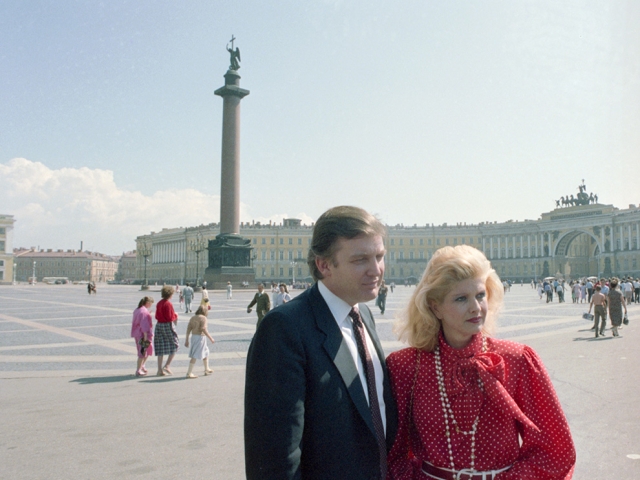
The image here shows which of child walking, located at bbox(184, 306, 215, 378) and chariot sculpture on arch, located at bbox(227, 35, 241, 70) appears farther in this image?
chariot sculpture on arch, located at bbox(227, 35, 241, 70)

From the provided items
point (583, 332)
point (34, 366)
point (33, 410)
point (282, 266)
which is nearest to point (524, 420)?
point (33, 410)

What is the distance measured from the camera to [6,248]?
95.0 metres

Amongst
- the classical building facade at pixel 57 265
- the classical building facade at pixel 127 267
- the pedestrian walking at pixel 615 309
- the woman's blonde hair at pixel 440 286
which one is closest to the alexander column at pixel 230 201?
the pedestrian walking at pixel 615 309

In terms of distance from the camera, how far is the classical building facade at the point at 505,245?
310 ft

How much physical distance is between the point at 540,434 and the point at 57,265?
161 metres

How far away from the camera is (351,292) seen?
1956 mm

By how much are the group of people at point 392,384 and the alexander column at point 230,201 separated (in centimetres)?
3763

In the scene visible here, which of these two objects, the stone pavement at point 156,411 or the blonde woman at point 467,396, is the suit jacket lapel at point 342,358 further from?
the stone pavement at point 156,411

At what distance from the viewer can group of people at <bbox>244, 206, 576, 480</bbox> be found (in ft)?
5.73

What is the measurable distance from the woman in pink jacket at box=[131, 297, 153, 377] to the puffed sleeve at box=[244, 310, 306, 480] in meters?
7.17

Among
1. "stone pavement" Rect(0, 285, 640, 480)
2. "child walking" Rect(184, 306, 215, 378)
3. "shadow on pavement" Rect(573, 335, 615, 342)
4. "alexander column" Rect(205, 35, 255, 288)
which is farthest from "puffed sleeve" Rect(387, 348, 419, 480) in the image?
"alexander column" Rect(205, 35, 255, 288)

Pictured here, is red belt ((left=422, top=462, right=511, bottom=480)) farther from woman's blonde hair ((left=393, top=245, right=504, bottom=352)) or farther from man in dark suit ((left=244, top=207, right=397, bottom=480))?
woman's blonde hair ((left=393, top=245, right=504, bottom=352))

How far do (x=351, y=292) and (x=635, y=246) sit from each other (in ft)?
347

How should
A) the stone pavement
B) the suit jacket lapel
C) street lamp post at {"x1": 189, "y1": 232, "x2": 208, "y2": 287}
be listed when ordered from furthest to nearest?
street lamp post at {"x1": 189, "y1": 232, "x2": 208, "y2": 287} < the stone pavement < the suit jacket lapel
